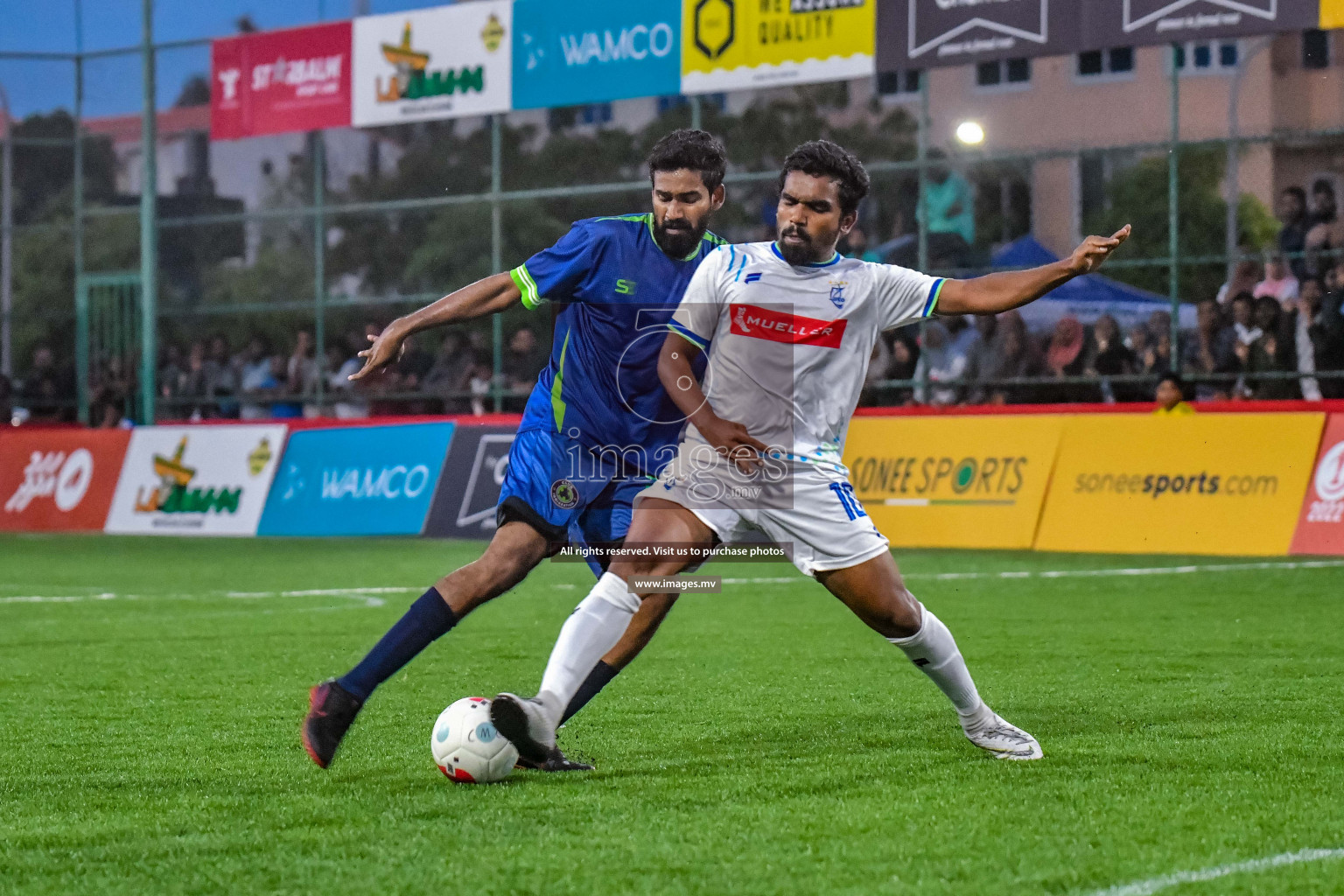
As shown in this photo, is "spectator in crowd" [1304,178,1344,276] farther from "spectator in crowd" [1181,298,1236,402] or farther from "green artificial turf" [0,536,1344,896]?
"green artificial turf" [0,536,1344,896]

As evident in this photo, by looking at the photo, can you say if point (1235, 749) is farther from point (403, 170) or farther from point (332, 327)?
point (403, 170)

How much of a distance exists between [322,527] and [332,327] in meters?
5.68

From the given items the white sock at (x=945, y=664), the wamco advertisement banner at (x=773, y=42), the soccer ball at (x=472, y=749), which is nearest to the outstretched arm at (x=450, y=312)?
the soccer ball at (x=472, y=749)

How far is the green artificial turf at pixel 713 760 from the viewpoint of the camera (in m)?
4.21

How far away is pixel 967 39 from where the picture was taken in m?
17.3

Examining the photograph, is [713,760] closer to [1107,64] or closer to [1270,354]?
[1270,354]

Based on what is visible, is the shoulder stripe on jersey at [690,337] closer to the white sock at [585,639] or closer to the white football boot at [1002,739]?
the white sock at [585,639]

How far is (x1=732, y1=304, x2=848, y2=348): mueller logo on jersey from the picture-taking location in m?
5.59

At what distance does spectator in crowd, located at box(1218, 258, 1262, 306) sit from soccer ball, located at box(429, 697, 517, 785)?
12.6m

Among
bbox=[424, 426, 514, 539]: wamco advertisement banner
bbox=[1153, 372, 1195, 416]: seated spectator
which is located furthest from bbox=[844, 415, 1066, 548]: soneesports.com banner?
bbox=[424, 426, 514, 539]: wamco advertisement banner

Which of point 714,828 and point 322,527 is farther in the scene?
point 322,527

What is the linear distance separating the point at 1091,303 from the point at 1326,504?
4.58m

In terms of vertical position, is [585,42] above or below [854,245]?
above

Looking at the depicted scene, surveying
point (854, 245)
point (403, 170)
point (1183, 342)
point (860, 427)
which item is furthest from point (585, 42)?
point (403, 170)
